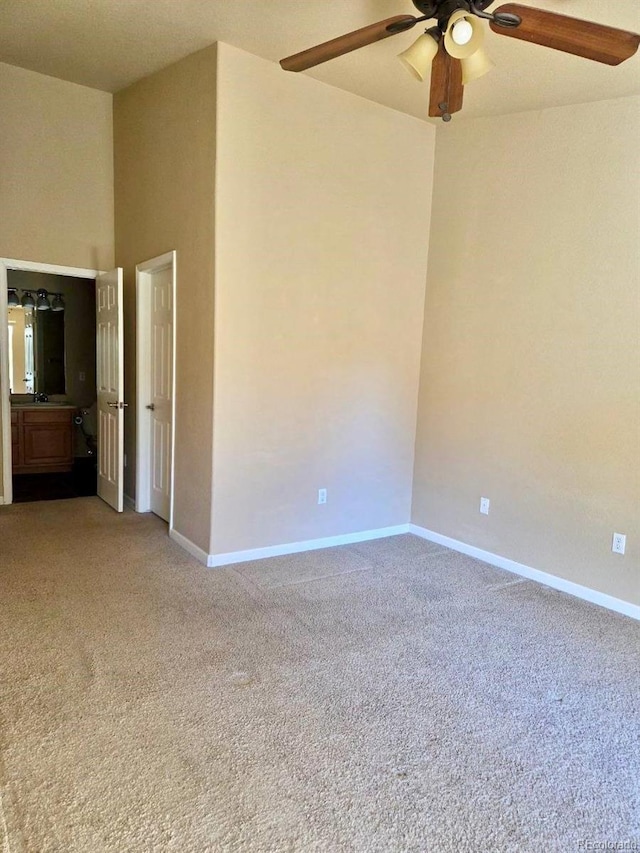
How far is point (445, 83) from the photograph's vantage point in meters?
2.37

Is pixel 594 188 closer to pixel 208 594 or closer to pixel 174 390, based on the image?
pixel 174 390

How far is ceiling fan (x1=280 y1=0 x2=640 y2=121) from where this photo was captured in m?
1.90

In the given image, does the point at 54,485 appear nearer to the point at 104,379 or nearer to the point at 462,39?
the point at 104,379

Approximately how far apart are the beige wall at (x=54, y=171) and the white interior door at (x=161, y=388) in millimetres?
865

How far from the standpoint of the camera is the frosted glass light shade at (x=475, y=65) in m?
2.25

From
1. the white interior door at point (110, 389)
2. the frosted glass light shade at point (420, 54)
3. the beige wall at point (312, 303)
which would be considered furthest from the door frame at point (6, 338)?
the frosted glass light shade at point (420, 54)

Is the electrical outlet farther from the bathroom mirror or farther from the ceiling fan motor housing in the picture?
the bathroom mirror

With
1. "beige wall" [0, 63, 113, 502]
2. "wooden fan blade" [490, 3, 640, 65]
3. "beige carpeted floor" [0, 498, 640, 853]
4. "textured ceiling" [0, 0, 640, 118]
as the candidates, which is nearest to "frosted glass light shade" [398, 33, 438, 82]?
"wooden fan blade" [490, 3, 640, 65]

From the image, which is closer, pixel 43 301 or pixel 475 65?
pixel 475 65

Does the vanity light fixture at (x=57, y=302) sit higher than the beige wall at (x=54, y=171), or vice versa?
the beige wall at (x=54, y=171)

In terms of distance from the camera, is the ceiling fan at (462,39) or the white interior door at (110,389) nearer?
the ceiling fan at (462,39)

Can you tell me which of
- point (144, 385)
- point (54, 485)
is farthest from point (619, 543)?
point (54, 485)

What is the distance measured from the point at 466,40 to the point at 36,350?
231 inches

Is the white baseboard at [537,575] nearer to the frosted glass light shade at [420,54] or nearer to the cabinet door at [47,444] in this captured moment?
the frosted glass light shade at [420,54]
